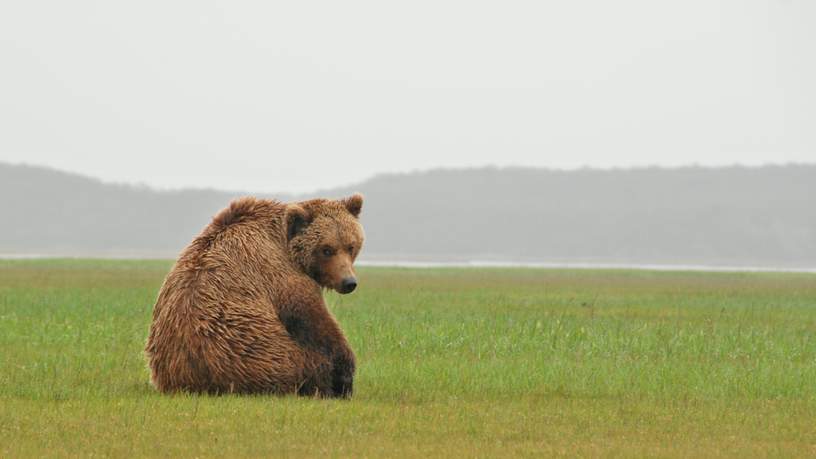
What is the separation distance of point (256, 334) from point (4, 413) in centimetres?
255

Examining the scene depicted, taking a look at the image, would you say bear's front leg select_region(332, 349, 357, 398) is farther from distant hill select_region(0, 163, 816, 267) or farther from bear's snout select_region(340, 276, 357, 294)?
distant hill select_region(0, 163, 816, 267)

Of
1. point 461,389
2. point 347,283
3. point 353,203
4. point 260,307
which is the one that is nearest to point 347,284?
point 347,283

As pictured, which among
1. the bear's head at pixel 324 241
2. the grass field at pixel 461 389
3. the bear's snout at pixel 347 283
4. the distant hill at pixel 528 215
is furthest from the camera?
the distant hill at pixel 528 215

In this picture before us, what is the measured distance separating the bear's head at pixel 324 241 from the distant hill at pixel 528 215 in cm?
10289

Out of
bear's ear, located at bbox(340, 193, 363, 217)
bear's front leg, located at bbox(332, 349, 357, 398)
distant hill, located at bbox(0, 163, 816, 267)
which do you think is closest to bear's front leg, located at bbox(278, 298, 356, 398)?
bear's front leg, located at bbox(332, 349, 357, 398)

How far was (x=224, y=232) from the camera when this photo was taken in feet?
41.7

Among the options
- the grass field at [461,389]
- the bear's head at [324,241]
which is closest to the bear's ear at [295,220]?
the bear's head at [324,241]

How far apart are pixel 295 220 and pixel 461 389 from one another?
3.15 m

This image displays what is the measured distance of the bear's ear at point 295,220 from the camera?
12448 millimetres

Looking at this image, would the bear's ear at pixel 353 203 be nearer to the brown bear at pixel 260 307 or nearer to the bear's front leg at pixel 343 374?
the brown bear at pixel 260 307

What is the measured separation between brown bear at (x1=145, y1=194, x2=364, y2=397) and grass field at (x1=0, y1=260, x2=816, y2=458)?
0.36 metres

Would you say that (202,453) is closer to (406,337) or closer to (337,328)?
(337,328)

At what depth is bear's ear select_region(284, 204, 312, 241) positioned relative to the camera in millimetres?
12448

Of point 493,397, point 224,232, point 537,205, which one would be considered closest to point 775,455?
point 493,397
